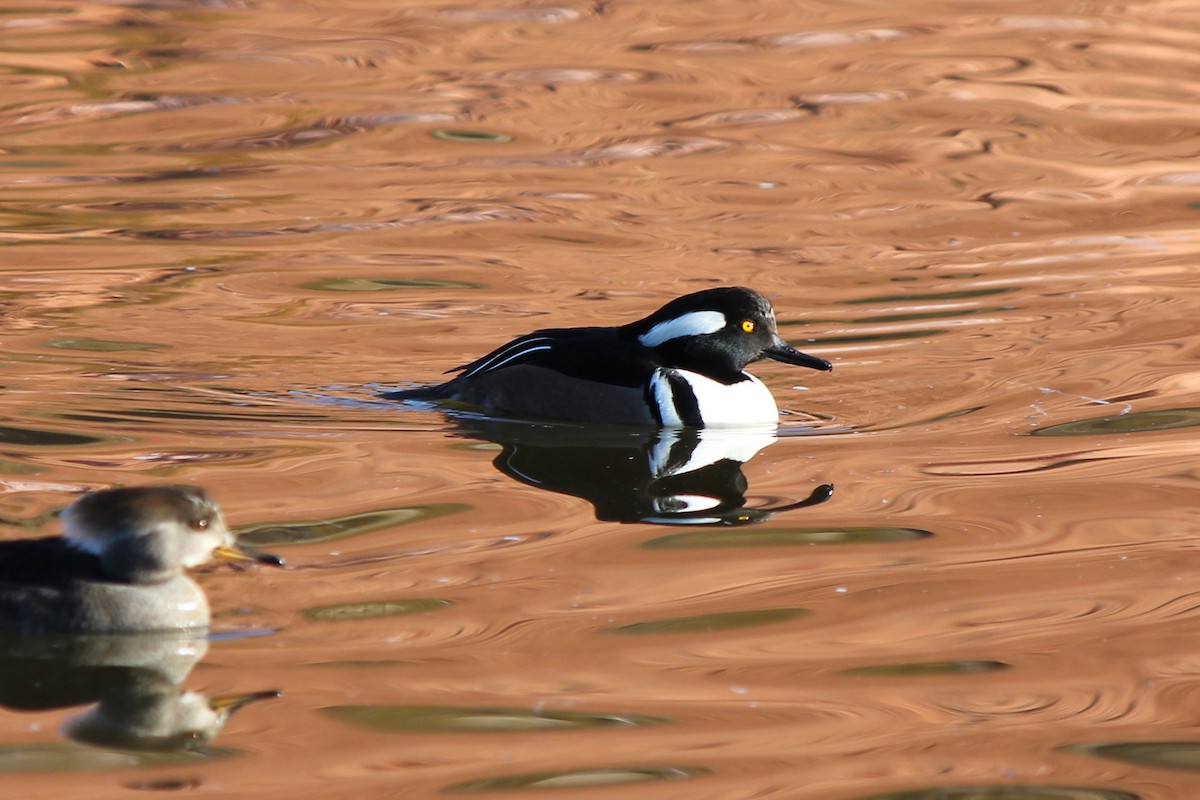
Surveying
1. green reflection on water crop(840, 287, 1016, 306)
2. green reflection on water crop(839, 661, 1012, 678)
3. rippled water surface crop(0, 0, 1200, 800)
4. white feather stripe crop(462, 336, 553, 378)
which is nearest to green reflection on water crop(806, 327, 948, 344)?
rippled water surface crop(0, 0, 1200, 800)

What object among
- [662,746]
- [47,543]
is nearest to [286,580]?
[47,543]

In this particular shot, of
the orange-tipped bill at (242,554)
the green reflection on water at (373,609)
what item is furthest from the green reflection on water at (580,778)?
the orange-tipped bill at (242,554)

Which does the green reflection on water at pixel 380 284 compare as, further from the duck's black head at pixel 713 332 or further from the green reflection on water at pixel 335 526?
the green reflection on water at pixel 335 526

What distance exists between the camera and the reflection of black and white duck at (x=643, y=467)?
6965mm

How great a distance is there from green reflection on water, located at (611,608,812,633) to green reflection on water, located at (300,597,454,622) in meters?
0.63

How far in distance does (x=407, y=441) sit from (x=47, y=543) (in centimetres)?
276

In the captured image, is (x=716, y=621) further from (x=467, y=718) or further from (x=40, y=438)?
(x=40, y=438)

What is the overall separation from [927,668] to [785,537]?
1.29 metres

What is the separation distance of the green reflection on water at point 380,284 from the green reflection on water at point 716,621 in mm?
6008

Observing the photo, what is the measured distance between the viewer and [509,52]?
56.3 ft

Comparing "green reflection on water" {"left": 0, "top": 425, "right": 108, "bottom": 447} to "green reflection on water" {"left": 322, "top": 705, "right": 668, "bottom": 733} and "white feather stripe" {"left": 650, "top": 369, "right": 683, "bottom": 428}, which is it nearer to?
"white feather stripe" {"left": 650, "top": 369, "right": 683, "bottom": 428}

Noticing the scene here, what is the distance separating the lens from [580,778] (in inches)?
181

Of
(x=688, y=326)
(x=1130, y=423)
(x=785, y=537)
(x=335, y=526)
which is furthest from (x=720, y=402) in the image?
(x=335, y=526)

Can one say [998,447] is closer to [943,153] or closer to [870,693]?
[870,693]
